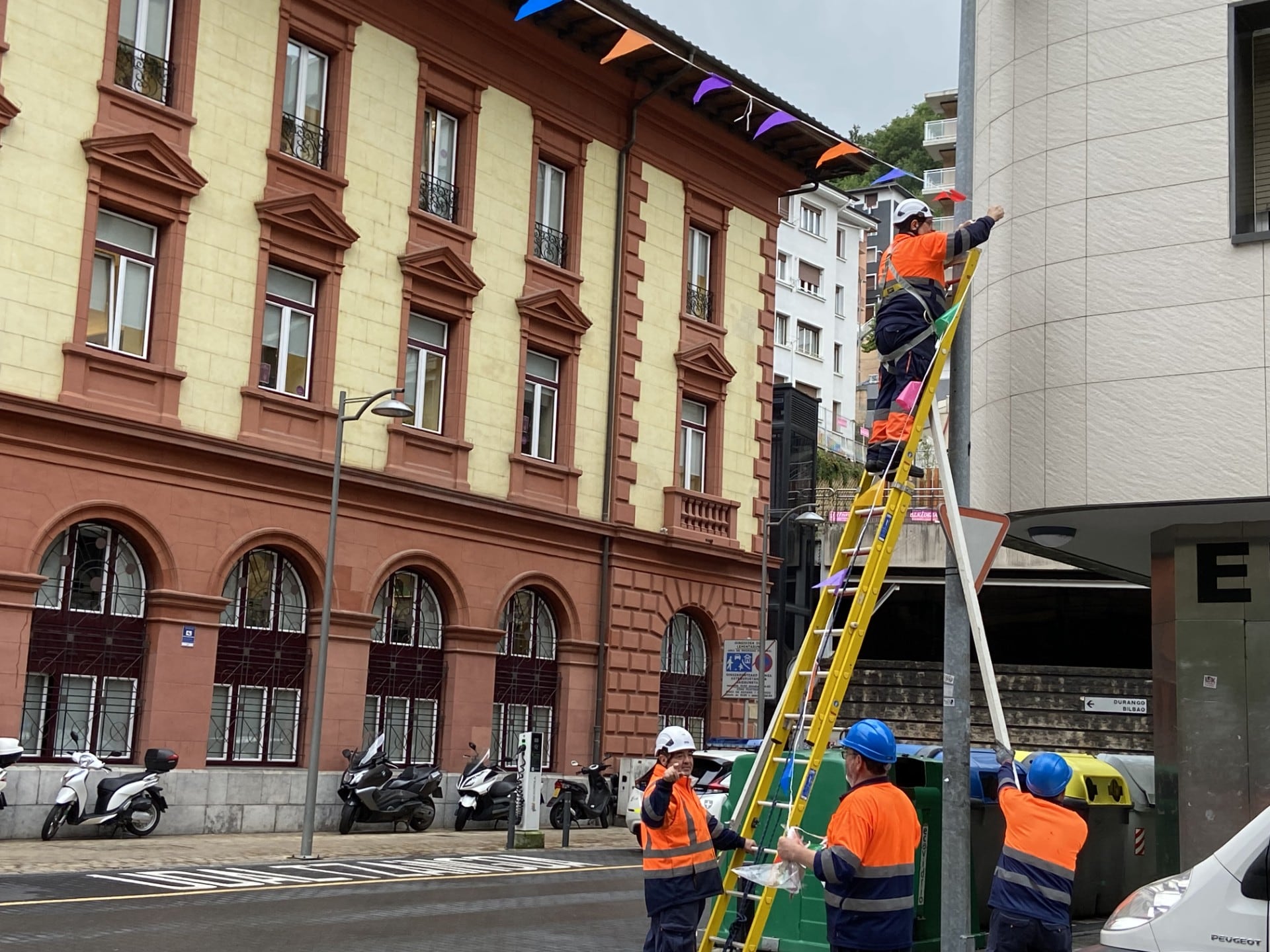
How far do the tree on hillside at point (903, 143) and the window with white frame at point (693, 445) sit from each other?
5349cm

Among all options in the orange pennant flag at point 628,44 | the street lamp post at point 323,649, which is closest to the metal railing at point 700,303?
the orange pennant flag at point 628,44

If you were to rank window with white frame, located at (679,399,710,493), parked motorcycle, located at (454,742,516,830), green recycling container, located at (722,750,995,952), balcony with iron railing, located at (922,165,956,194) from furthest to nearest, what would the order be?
balcony with iron railing, located at (922,165,956,194) < window with white frame, located at (679,399,710,493) < parked motorcycle, located at (454,742,516,830) < green recycling container, located at (722,750,995,952)

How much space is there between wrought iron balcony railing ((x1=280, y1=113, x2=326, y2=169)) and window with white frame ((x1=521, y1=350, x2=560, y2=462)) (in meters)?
5.40

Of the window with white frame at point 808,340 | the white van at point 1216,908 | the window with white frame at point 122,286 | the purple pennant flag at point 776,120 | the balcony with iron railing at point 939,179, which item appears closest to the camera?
the white van at point 1216,908

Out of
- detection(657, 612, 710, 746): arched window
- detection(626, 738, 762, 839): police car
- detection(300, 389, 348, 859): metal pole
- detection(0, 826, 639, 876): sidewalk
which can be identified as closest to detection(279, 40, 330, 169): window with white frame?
detection(300, 389, 348, 859): metal pole

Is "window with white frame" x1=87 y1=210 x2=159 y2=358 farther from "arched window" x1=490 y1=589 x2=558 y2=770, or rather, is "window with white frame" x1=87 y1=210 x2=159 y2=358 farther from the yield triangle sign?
the yield triangle sign

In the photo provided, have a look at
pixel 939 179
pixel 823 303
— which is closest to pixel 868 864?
pixel 823 303

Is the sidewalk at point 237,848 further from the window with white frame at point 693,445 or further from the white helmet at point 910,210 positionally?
the white helmet at point 910,210

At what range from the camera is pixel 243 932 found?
41.9 ft

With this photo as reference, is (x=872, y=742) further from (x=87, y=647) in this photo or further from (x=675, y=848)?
(x=87, y=647)

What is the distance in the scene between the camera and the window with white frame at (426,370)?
26406mm

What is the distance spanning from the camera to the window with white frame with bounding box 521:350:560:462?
93.6ft

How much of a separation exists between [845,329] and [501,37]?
144 ft

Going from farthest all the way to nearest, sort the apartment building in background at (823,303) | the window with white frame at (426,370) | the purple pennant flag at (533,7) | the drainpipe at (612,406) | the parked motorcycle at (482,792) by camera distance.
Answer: the apartment building in background at (823,303), the drainpipe at (612,406), the window with white frame at (426,370), the purple pennant flag at (533,7), the parked motorcycle at (482,792)
